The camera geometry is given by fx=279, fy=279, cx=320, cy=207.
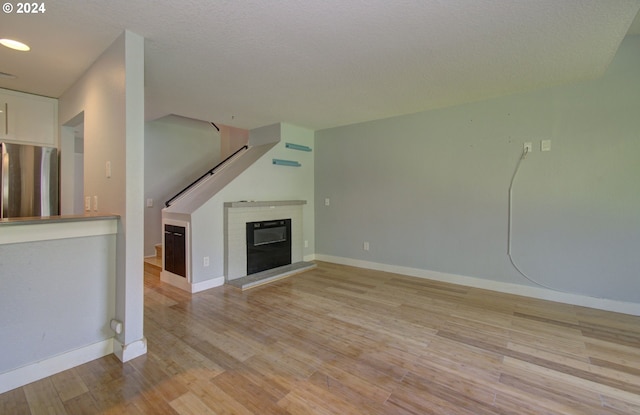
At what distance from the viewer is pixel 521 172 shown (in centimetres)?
344

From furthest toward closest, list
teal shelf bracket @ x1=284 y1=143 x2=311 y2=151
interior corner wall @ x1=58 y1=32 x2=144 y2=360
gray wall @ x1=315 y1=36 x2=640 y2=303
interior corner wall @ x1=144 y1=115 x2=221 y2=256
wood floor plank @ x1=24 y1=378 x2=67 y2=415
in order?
interior corner wall @ x1=144 y1=115 x2=221 y2=256 < teal shelf bracket @ x1=284 y1=143 x2=311 y2=151 < gray wall @ x1=315 y1=36 x2=640 y2=303 < interior corner wall @ x1=58 y1=32 x2=144 y2=360 < wood floor plank @ x1=24 y1=378 x2=67 y2=415

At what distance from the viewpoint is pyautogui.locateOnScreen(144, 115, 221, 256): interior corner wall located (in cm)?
529

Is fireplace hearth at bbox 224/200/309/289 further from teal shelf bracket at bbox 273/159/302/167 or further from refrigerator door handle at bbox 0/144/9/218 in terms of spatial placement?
refrigerator door handle at bbox 0/144/9/218

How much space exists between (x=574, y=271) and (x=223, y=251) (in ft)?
14.3

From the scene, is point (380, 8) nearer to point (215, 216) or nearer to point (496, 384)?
point (496, 384)

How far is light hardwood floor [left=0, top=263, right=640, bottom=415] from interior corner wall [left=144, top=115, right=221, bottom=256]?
2520 mm

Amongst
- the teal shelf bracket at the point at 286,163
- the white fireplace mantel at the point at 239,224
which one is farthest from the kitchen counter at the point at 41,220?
the teal shelf bracket at the point at 286,163

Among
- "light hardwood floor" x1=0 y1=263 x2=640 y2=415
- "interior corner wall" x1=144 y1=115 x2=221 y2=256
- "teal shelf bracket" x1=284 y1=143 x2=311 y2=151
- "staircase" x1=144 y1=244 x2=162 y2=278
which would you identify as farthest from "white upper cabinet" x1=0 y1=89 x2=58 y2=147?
"teal shelf bracket" x1=284 y1=143 x2=311 y2=151

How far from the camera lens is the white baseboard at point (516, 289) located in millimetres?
2965

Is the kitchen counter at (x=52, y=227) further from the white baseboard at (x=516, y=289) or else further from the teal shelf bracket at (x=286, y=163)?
the white baseboard at (x=516, y=289)

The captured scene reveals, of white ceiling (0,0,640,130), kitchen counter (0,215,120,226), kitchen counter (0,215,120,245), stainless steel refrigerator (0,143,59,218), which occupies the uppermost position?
white ceiling (0,0,640,130)

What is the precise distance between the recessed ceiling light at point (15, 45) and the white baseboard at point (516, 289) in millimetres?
4611

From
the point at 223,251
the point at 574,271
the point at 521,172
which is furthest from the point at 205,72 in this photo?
the point at 574,271

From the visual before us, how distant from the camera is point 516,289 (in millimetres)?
3494
